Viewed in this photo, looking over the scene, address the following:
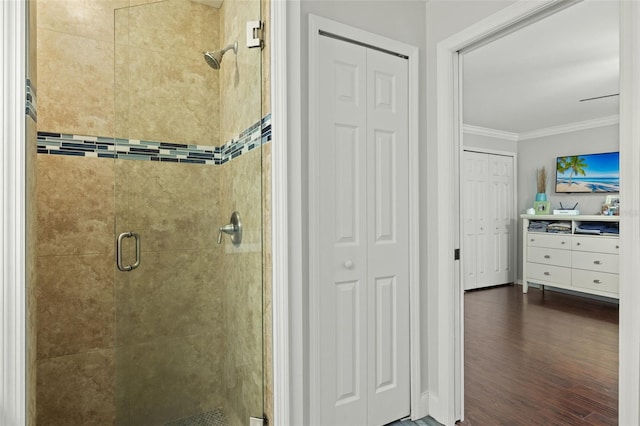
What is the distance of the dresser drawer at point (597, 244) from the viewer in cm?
464

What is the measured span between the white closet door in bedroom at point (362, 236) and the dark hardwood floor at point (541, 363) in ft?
2.23

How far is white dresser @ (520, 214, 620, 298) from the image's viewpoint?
4.68 m

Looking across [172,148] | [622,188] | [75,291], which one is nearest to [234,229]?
[172,148]

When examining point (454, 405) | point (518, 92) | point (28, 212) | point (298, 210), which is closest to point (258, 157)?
point (298, 210)

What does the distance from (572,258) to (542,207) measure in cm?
95

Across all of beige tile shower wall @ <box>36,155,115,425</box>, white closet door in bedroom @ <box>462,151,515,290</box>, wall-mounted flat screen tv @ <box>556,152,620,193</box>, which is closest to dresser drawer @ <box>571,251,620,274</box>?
wall-mounted flat screen tv @ <box>556,152,620,193</box>

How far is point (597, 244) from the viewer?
480 cm

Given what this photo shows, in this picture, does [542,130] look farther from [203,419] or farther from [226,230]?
[203,419]

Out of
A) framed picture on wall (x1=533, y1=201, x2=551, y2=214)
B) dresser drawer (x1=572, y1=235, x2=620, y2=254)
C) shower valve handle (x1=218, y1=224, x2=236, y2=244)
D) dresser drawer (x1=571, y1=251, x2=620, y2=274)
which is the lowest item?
dresser drawer (x1=571, y1=251, x2=620, y2=274)

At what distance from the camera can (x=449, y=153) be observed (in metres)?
2.01

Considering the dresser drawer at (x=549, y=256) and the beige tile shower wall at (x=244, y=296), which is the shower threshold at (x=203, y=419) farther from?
the dresser drawer at (x=549, y=256)

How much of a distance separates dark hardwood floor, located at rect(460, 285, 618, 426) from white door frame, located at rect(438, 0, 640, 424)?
20.2 inches

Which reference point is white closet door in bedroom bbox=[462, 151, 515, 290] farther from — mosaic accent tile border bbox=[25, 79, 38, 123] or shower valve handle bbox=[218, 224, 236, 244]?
mosaic accent tile border bbox=[25, 79, 38, 123]

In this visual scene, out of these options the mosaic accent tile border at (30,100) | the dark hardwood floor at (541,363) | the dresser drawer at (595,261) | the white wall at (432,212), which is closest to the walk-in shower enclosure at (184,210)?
the mosaic accent tile border at (30,100)
